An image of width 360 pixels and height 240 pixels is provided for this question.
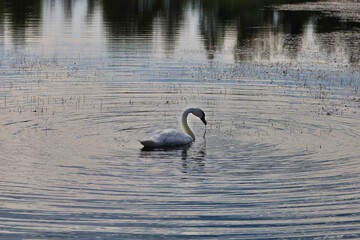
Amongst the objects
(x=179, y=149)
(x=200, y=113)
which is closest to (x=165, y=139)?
(x=179, y=149)

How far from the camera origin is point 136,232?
1092 cm

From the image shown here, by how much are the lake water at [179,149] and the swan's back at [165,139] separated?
0.25 m

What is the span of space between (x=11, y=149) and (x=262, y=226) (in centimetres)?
741

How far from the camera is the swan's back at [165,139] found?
16.4 m

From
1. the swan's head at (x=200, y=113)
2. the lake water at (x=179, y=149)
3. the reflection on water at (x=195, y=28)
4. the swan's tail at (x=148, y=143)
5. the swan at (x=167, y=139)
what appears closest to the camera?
the lake water at (x=179, y=149)

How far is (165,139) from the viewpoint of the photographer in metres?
16.7

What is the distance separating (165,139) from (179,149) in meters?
0.45

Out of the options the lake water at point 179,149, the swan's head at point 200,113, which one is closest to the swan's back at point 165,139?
the lake water at point 179,149

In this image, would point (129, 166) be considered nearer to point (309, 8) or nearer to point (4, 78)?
point (4, 78)

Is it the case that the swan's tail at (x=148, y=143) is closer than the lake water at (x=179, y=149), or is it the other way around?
the lake water at (x=179, y=149)

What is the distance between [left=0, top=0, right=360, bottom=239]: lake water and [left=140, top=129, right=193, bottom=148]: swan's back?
0.81ft

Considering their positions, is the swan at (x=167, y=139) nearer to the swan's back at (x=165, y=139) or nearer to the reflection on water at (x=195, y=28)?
the swan's back at (x=165, y=139)

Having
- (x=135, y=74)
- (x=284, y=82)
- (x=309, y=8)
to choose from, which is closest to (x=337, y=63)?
(x=284, y=82)

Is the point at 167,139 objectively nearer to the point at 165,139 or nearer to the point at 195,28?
the point at 165,139
